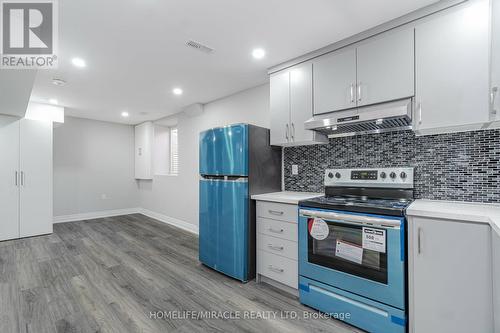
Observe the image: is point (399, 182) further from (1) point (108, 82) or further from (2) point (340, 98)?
(1) point (108, 82)

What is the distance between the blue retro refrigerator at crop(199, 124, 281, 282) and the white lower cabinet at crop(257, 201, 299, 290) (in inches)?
5.2

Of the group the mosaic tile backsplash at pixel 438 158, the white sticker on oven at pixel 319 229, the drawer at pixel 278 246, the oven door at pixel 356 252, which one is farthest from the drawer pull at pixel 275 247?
the mosaic tile backsplash at pixel 438 158

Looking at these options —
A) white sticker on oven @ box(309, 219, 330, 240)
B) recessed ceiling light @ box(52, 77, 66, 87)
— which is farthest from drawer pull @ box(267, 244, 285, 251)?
recessed ceiling light @ box(52, 77, 66, 87)

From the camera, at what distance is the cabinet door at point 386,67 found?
1912 millimetres

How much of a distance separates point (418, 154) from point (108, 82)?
12.7ft

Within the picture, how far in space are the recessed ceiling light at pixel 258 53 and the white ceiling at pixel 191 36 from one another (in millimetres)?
59

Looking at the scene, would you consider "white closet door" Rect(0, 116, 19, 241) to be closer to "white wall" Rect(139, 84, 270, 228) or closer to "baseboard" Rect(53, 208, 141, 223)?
"baseboard" Rect(53, 208, 141, 223)

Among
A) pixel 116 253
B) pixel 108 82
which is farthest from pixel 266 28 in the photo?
pixel 116 253

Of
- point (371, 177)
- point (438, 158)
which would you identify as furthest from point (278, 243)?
point (438, 158)

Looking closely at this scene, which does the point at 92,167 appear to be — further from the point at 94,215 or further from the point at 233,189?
the point at 233,189

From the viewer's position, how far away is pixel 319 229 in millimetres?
2070

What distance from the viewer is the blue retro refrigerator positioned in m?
2.62

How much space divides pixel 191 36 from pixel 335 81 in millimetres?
1444

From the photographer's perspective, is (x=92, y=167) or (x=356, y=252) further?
(x=92, y=167)
